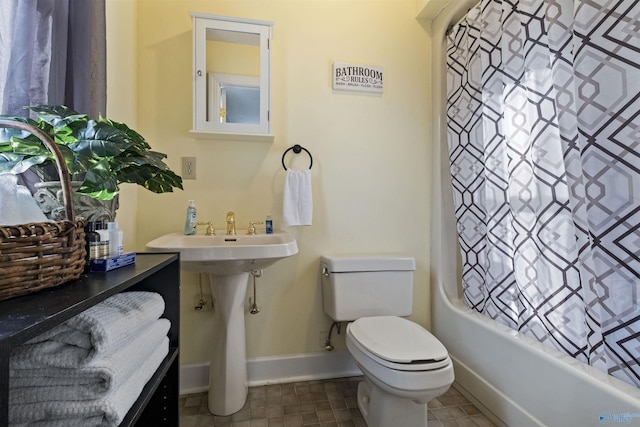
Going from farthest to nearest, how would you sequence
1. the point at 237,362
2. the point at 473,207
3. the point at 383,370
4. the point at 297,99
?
the point at 297,99 < the point at 473,207 < the point at 237,362 < the point at 383,370

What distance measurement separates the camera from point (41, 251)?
428 mm

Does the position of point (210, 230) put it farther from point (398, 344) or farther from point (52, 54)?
point (398, 344)

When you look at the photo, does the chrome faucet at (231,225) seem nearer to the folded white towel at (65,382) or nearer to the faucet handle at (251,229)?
the faucet handle at (251,229)

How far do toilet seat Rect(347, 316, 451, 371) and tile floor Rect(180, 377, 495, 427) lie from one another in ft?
1.36

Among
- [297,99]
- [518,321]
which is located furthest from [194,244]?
[518,321]

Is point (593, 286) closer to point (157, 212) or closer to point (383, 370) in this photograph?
point (383, 370)

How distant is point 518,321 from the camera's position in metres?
1.19

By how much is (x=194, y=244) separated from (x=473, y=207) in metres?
1.39

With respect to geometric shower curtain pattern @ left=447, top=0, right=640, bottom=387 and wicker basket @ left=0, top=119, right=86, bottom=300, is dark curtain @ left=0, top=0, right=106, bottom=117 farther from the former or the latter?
geometric shower curtain pattern @ left=447, top=0, right=640, bottom=387

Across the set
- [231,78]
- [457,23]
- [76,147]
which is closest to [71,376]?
[76,147]

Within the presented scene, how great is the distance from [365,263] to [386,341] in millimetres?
422

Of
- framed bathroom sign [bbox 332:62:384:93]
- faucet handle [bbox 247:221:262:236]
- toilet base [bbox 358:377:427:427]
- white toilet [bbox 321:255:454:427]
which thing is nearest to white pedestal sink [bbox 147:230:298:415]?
faucet handle [bbox 247:221:262:236]

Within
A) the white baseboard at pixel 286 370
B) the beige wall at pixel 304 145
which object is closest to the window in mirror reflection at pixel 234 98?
the beige wall at pixel 304 145

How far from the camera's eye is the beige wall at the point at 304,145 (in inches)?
56.4
